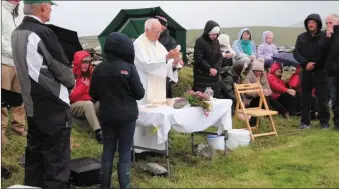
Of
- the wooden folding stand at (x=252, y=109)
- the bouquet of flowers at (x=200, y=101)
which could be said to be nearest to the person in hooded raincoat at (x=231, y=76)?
the wooden folding stand at (x=252, y=109)

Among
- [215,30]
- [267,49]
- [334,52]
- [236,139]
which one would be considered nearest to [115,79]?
[236,139]

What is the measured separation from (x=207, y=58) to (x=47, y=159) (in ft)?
13.2

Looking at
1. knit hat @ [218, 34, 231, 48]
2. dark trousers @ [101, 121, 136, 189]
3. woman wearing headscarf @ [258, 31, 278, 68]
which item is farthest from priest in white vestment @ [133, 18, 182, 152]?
woman wearing headscarf @ [258, 31, 278, 68]

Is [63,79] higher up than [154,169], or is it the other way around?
[63,79]

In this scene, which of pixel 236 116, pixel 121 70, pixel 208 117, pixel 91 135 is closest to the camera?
pixel 121 70

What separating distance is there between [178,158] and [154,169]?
0.95m

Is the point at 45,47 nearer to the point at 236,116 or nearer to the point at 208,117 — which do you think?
the point at 208,117

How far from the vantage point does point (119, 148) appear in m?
4.43

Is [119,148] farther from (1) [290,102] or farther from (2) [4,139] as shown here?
(1) [290,102]

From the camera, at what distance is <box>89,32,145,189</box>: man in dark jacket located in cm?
429

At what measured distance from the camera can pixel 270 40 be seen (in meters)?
10.4

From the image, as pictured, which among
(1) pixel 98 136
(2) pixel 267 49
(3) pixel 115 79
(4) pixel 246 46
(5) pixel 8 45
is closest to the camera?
(3) pixel 115 79

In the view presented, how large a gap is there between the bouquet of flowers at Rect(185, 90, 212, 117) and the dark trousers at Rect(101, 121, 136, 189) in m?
1.13

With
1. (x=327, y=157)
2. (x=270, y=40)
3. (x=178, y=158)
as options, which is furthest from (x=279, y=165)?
(x=270, y=40)
